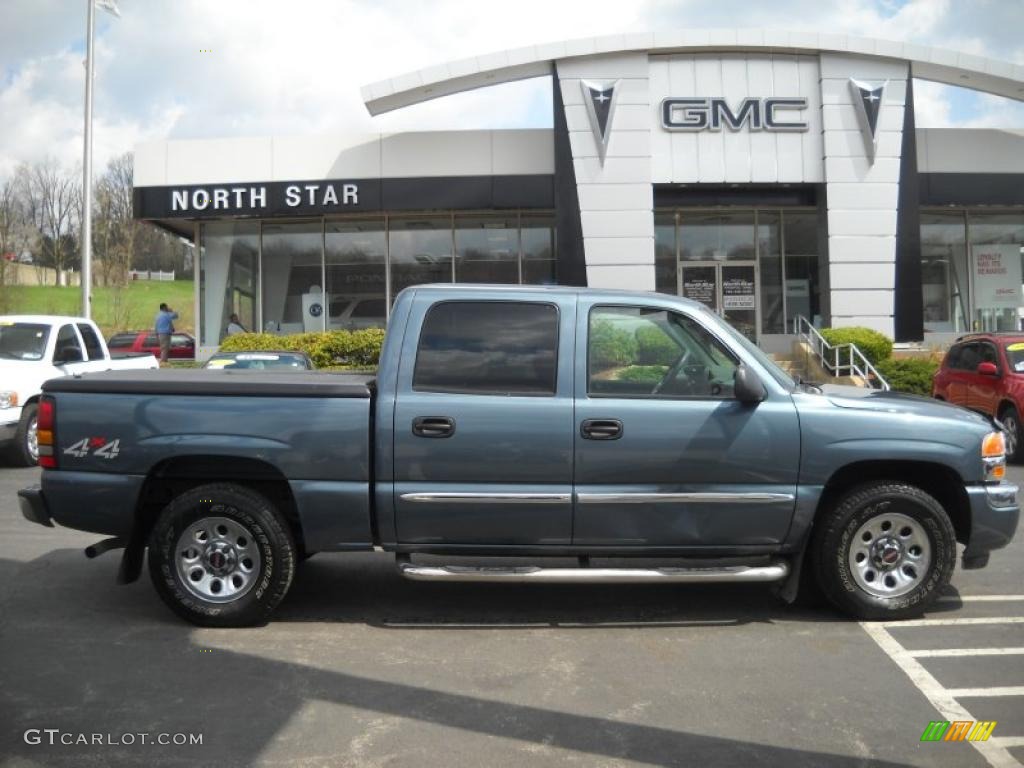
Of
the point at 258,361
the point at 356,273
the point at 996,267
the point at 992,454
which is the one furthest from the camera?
the point at 996,267

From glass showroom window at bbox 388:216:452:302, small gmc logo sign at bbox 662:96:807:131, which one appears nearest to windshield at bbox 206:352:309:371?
glass showroom window at bbox 388:216:452:302

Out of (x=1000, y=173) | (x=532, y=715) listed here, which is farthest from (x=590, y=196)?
(x=532, y=715)

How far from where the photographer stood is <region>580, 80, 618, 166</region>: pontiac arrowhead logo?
1944cm

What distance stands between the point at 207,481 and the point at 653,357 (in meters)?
2.69

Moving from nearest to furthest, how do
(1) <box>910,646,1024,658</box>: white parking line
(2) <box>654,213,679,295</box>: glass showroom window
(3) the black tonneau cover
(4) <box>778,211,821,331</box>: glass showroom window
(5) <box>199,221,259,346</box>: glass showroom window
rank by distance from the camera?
(1) <box>910,646,1024,658</box>: white parking line, (3) the black tonneau cover, (4) <box>778,211,821,331</box>: glass showroom window, (2) <box>654,213,679,295</box>: glass showroom window, (5) <box>199,221,259,346</box>: glass showroom window

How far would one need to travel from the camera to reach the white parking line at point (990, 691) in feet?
13.8

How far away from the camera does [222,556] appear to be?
5.11 m

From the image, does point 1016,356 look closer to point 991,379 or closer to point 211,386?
point 991,379

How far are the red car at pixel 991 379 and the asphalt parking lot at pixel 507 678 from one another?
632cm

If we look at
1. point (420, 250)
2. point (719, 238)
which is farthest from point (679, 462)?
point (719, 238)

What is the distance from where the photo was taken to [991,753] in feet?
11.9

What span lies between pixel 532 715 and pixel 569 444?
149cm

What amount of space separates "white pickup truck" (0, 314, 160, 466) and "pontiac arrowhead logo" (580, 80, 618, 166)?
1099 cm

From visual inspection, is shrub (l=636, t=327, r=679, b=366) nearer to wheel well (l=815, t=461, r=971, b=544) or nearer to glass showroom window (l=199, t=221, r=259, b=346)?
wheel well (l=815, t=461, r=971, b=544)
